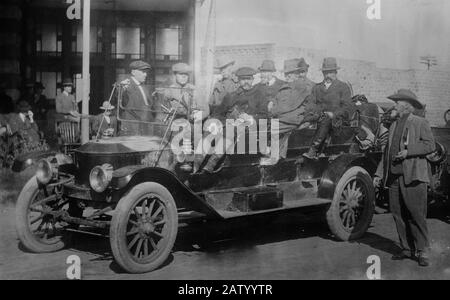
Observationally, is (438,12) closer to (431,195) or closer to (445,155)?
(445,155)

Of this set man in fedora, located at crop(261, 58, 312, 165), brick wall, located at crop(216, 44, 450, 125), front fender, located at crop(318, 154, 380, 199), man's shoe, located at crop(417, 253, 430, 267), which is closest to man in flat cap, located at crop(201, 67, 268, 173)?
man in fedora, located at crop(261, 58, 312, 165)

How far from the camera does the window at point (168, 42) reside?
47.4ft

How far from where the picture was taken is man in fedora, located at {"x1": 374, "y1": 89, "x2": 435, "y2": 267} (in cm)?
526

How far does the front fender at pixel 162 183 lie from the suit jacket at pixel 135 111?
72 cm

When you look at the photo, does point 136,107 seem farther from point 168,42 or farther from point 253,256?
point 168,42

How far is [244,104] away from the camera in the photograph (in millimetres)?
6469

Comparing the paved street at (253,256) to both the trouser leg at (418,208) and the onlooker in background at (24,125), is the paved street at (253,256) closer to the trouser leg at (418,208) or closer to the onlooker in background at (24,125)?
the trouser leg at (418,208)

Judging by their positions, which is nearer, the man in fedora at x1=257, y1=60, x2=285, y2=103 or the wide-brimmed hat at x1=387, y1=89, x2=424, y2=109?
the wide-brimmed hat at x1=387, y1=89, x2=424, y2=109

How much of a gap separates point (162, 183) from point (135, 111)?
0.99 metres

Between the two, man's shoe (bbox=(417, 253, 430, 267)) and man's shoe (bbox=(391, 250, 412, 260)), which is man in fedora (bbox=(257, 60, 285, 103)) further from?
man's shoe (bbox=(417, 253, 430, 267))

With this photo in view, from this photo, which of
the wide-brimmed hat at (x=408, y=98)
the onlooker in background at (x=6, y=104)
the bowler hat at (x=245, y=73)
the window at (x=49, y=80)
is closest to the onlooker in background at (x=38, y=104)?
the onlooker in background at (x=6, y=104)

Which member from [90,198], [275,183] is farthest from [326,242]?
[90,198]

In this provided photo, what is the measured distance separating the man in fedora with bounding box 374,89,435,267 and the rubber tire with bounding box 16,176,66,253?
3397mm

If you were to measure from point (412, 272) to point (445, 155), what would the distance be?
259 cm
